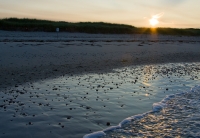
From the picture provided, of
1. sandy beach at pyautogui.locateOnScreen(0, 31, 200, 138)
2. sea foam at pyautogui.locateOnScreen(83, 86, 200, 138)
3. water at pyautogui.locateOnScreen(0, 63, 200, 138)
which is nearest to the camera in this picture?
sea foam at pyautogui.locateOnScreen(83, 86, 200, 138)

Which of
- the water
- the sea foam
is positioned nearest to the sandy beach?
the water

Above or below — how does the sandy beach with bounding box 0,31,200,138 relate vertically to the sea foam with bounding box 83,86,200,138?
above

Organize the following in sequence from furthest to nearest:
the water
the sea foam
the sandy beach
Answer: the sandy beach
the water
the sea foam

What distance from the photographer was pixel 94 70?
60.2 feet

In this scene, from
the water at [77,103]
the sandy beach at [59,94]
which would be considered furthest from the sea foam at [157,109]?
the sandy beach at [59,94]

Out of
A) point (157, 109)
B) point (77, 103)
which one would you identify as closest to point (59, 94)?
point (77, 103)

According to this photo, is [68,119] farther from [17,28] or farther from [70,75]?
[17,28]

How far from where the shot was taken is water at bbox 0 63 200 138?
7535 millimetres

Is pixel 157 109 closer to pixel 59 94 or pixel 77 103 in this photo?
pixel 77 103

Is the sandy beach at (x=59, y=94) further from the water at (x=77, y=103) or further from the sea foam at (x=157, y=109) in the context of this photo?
the sea foam at (x=157, y=109)

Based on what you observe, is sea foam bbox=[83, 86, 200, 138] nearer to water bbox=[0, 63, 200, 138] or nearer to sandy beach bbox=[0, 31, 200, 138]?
water bbox=[0, 63, 200, 138]

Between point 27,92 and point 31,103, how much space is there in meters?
1.80

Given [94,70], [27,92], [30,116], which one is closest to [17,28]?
[94,70]

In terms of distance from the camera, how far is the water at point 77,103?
754 centimetres
